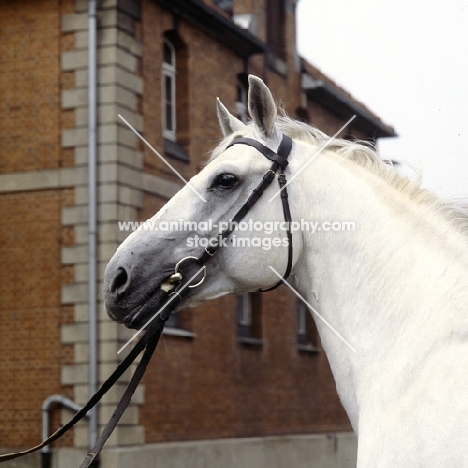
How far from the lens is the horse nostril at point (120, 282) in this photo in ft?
14.3

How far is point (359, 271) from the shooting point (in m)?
4.12

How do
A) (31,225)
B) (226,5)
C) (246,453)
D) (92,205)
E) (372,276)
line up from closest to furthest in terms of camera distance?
1. (372,276)
2. (92,205)
3. (31,225)
4. (246,453)
5. (226,5)

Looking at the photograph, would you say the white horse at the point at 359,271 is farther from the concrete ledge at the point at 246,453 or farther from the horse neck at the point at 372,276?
the concrete ledge at the point at 246,453

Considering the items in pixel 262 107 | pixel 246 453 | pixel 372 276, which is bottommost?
pixel 246 453

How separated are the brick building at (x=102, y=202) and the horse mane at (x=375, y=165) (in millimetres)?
10032

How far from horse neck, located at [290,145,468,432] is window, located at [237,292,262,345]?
48.8 ft

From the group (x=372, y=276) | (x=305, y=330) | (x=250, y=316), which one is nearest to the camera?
(x=372, y=276)

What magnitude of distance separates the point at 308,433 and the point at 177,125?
7.74 metres

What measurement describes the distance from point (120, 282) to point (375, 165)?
1.20m

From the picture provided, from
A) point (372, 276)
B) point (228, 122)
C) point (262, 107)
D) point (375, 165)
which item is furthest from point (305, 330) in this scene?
point (372, 276)

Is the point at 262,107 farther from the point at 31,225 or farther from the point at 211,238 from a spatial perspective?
the point at 31,225

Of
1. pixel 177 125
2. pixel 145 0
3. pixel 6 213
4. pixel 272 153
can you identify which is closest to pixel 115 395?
pixel 6 213

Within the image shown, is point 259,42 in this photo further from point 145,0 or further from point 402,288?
point 402,288

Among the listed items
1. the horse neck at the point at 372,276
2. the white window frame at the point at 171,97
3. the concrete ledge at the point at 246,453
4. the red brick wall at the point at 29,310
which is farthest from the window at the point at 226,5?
the horse neck at the point at 372,276
